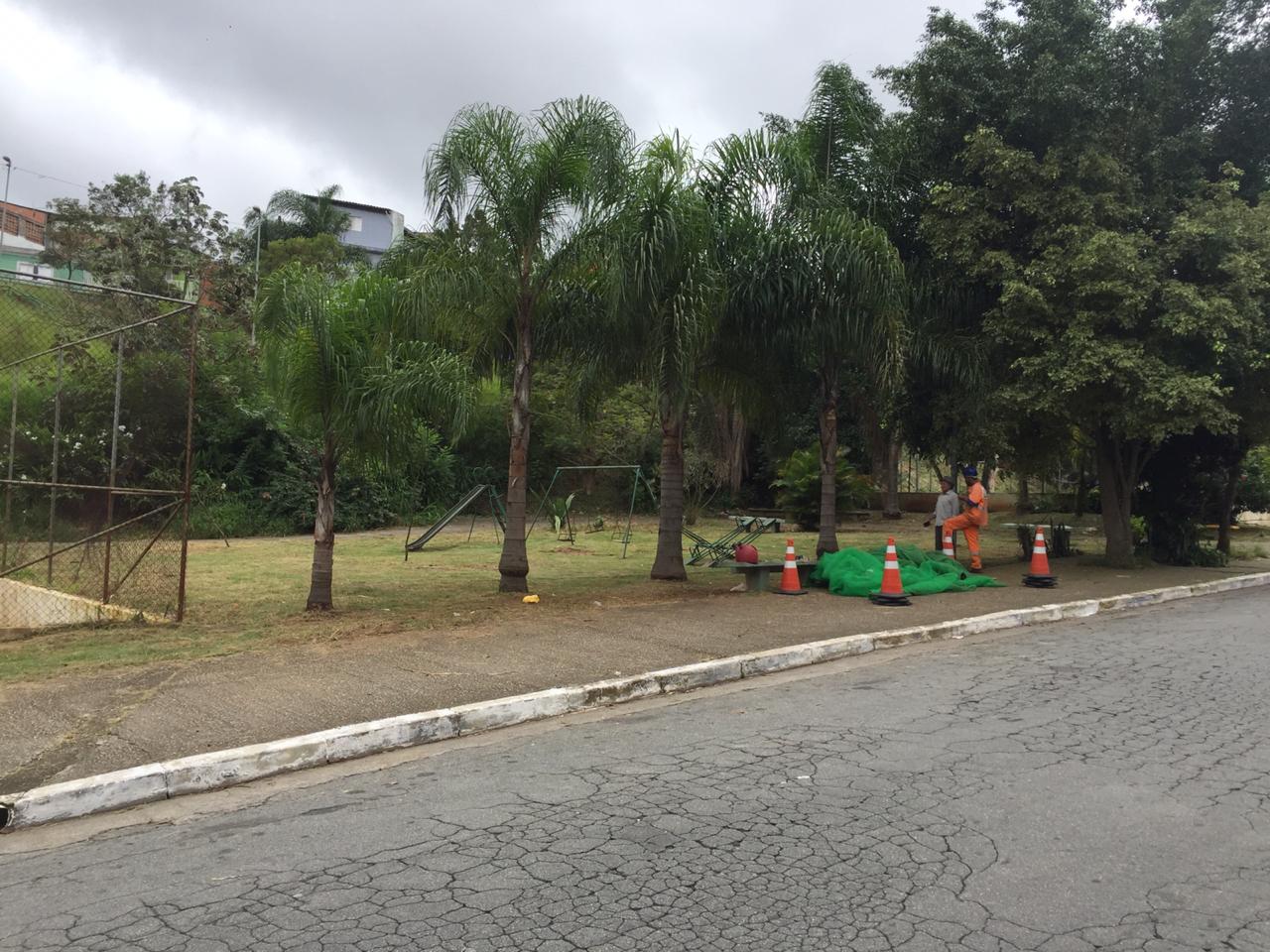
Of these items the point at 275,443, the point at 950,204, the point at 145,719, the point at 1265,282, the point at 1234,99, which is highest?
the point at 1234,99

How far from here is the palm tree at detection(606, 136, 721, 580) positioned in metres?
11.4

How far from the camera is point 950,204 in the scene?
49.2ft

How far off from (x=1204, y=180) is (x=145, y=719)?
54.3ft

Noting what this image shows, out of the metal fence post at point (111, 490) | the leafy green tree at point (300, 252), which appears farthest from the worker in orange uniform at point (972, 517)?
the leafy green tree at point (300, 252)

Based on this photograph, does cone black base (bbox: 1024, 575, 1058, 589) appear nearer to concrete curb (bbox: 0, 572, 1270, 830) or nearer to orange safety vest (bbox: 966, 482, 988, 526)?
orange safety vest (bbox: 966, 482, 988, 526)

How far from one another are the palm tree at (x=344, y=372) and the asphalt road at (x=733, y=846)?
190 inches

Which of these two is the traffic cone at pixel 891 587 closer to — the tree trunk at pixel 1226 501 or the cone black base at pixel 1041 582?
the cone black base at pixel 1041 582

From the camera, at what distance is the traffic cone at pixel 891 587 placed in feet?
40.0

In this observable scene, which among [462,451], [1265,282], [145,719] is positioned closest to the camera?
[145,719]

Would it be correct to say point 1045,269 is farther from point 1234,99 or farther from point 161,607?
point 161,607

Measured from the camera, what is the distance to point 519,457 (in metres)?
12.2

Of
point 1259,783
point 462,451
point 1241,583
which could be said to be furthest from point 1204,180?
point 462,451

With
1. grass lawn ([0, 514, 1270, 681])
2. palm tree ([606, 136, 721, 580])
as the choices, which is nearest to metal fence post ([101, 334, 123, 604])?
grass lawn ([0, 514, 1270, 681])

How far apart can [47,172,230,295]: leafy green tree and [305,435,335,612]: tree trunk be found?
58.9 feet
